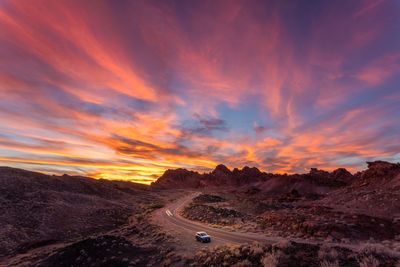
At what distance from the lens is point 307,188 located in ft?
436

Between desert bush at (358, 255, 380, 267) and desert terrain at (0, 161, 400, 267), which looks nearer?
desert bush at (358, 255, 380, 267)

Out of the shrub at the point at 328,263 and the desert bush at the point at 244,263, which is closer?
the shrub at the point at 328,263

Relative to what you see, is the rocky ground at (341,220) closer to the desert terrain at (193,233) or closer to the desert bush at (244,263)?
the desert terrain at (193,233)

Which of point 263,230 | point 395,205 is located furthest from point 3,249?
point 395,205

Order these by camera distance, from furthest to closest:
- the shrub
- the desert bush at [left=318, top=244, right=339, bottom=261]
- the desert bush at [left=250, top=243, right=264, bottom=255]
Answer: the desert bush at [left=250, top=243, right=264, bottom=255] → the desert bush at [left=318, top=244, right=339, bottom=261] → the shrub

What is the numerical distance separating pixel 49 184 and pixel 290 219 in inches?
2867

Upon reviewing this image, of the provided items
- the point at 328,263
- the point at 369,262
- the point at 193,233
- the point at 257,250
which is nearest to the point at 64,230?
the point at 193,233

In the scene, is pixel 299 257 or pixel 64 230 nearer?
pixel 299 257

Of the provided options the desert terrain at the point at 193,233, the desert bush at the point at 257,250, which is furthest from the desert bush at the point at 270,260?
the desert bush at the point at 257,250

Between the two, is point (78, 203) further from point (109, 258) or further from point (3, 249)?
point (109, 258)

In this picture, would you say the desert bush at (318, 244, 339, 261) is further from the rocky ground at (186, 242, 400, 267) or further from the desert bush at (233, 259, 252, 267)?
the desert bush at (233, 259, 252, 267)

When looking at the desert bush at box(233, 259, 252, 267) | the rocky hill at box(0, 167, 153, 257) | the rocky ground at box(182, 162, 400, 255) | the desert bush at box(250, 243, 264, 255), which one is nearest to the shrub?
the desert bush at box(233, 259, 252, 267)

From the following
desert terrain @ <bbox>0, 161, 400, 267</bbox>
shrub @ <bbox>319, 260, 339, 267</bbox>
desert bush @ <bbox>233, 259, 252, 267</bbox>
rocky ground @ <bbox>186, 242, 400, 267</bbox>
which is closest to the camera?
shrub @ <bbox>319, 260, 339, 267</bbox>

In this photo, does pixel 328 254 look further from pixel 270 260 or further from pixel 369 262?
pixel 270 260
